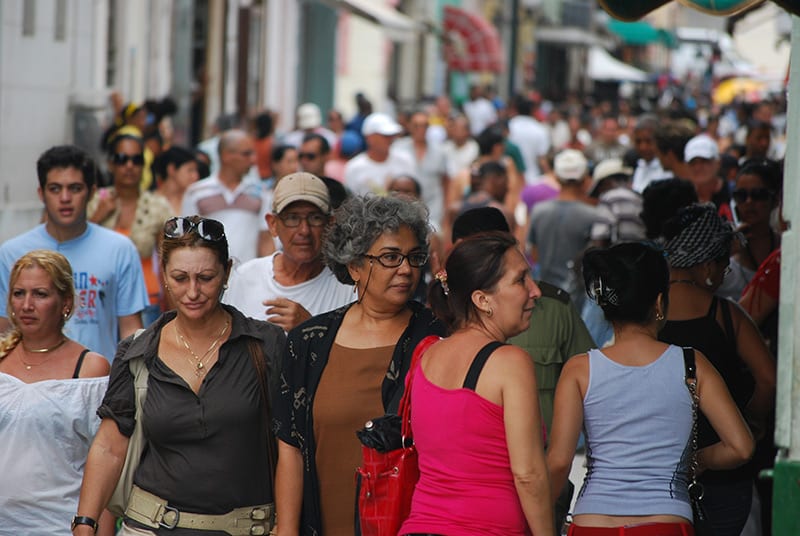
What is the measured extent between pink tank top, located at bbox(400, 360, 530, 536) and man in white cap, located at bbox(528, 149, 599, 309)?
616 centimetres

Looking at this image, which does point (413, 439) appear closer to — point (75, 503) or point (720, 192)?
point (75, 503)

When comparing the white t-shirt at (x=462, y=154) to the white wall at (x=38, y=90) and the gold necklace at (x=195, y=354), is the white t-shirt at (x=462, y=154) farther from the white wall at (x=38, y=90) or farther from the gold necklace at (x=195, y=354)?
the gold necklace at (x=195, y=354)

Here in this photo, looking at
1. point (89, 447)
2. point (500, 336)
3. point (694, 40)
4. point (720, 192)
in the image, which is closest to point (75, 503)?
point (89, 447)

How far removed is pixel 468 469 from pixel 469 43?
39.7 meters

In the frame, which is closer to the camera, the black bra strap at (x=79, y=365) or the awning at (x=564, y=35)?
the black bra strap at (x=79, y=365)

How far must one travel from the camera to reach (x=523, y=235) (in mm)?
13633

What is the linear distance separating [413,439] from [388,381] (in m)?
0.43

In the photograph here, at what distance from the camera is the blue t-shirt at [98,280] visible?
6910mm

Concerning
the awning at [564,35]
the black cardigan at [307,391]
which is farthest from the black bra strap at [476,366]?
the awning at [564,35]

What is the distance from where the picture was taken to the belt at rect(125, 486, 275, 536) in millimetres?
4957

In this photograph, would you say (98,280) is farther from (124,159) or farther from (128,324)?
(124,159)

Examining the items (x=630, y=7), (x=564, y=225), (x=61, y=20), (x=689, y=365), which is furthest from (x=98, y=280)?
(x=61, y=20)

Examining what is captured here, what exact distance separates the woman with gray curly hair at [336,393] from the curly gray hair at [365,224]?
15 centimetres

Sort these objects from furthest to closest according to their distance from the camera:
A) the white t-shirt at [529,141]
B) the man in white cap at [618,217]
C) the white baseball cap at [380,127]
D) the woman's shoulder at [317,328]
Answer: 1. the white t-shirt at [529,141]
2. the white baseball cap at [380,127]
3. the man in white cap at [618,217]
4. the woman's shoulder at [317,328]
